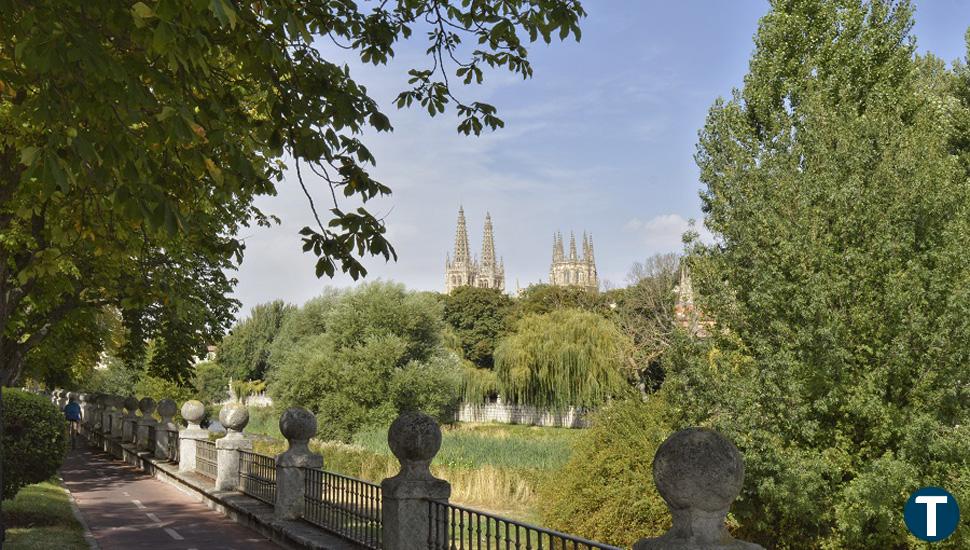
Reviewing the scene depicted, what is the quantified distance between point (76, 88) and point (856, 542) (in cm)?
1337

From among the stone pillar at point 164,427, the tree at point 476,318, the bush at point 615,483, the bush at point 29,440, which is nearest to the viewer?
the bush at point 29,440

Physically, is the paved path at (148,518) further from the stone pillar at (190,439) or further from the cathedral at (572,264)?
the cathedral at (572,264)

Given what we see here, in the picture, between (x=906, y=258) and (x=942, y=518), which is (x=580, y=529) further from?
(x=906, y=258)

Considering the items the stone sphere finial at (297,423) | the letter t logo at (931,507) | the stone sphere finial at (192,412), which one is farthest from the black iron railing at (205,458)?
the letter t logo at (931,507)

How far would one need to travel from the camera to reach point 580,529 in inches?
606

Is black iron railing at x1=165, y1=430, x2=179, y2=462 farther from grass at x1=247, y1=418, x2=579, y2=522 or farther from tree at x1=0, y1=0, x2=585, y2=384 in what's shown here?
tree at x1=0, y1=0, x2=585, y2=384

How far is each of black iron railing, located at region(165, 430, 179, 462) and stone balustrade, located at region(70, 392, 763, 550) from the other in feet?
0.50

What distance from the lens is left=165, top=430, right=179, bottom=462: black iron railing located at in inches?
875

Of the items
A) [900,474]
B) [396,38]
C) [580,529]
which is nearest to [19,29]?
[396,38]

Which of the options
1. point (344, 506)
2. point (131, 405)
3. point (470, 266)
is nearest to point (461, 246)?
point (470, 266)

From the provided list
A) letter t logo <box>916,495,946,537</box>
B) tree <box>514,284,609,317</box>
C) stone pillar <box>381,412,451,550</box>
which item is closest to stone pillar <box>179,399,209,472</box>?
stone pillar <box>381,412,451,550</box>

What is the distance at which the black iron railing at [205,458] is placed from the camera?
17638mm

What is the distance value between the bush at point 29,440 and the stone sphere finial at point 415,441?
302 inches

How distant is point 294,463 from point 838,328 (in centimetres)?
913
